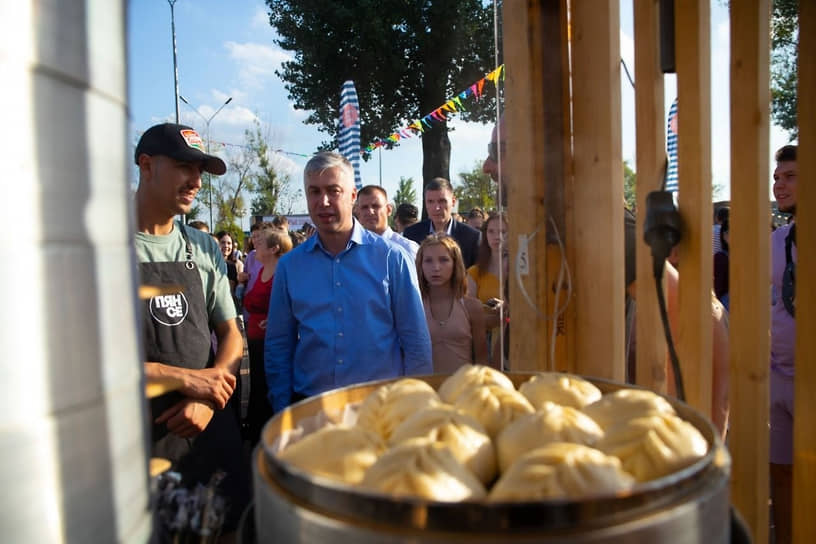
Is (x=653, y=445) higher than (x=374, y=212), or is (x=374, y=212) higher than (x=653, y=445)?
(x=374, y=212)

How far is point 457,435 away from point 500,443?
78 mm

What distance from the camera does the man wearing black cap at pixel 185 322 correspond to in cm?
222

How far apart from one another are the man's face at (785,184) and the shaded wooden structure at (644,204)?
2350 mm

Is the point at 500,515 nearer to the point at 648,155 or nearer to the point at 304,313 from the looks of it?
the point at 648,155

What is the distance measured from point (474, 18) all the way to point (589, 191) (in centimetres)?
1995

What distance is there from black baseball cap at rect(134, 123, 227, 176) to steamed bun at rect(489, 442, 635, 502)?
7.08ft

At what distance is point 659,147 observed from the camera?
1.52 meters

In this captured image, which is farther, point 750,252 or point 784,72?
point 784,72

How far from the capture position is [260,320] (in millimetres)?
4730

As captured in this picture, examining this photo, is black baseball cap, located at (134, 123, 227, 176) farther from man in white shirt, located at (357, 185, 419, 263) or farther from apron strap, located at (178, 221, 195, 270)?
man in white shirt, located at (357, 185, 419, 263)

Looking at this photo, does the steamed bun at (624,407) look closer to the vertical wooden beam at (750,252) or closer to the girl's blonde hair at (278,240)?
the vertical wooden beam at (750,252)

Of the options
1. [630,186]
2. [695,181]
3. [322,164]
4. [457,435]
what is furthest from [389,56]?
[630,186]

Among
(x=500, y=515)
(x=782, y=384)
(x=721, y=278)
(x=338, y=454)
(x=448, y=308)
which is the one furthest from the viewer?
(x=721, y=278)

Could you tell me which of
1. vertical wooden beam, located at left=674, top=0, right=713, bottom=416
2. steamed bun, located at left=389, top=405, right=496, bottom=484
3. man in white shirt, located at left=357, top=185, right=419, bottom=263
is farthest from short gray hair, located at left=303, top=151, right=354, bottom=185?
steamed bun, located at left=389, top=405, right=496, bottom=484
